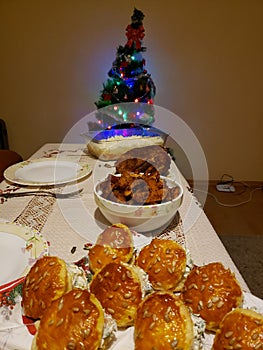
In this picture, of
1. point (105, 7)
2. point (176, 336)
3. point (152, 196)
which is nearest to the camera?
point (176, 336)

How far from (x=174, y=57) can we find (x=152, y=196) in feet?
7.86

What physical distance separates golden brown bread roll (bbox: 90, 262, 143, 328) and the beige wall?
264cm

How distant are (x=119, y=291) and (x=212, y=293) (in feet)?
0.46

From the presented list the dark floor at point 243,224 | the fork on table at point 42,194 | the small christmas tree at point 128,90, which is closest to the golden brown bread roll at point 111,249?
the fork on table at point 42,194

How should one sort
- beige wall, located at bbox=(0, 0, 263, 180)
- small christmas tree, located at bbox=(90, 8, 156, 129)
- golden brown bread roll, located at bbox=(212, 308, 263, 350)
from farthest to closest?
1. beige wall, located at bbox=(0, 0, 263, 180)
2. small christmas tree, located at bbox=(90, 8, 156, 129)
3. golden brown bread roll, located at bbox=(212, 308, 263, 350)

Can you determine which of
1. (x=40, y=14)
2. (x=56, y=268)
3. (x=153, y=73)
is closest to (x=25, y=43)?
(x=40, y=14)

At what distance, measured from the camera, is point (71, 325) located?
0.45 m

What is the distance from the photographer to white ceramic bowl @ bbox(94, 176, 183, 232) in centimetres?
80

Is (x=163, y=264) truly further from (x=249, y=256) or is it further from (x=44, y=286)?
(x=249, y=256)

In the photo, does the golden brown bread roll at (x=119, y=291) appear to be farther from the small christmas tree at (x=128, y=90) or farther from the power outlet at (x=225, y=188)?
the power outlet at (x=225, y=188)

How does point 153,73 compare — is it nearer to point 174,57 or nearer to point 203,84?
point 174,57

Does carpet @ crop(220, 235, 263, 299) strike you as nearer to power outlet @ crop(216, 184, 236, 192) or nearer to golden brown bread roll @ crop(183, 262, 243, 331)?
power outlet @ crop(216, 184, 236, 192)

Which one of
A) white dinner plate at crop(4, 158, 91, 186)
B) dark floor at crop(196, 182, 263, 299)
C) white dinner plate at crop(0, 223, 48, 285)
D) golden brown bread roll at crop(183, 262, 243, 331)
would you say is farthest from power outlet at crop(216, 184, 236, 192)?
golden brown bread roll at crop(183, 262, 243, 331)

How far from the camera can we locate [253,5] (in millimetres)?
2861
